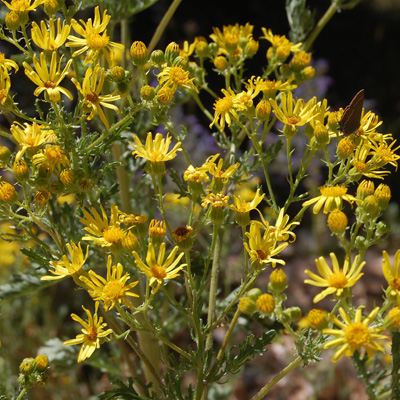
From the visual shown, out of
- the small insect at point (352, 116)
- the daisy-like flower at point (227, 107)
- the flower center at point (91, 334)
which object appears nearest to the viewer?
the flower center at point (91, 334)

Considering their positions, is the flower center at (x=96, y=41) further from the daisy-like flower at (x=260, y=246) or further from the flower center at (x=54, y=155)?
the daisy-like flower at (x=260, y=246)

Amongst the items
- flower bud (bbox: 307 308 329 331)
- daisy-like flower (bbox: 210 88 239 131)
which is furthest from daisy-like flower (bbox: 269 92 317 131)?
flower bud (bbox: 307 308 329 331)

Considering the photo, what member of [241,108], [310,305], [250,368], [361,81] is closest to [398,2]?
[361,81]

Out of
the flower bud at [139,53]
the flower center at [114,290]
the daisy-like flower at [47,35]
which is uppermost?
the daisy-like flower at [47,35]

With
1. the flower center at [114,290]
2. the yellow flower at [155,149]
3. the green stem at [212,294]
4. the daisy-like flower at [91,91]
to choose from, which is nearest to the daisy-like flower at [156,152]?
the yellow flower at [155,149]

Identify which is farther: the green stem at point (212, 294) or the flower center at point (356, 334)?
the green stem at point (212, 294)

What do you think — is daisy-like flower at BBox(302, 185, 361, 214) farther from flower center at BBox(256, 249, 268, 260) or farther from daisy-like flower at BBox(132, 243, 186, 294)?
daisy-like flower at BBox(132, 243, 186, 294)

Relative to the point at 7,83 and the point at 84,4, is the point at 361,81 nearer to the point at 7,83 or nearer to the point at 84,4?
the point at 84,4
